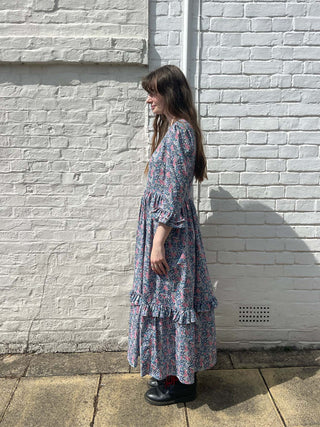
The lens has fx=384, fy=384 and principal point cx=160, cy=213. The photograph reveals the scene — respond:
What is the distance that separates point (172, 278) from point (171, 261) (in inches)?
4.1

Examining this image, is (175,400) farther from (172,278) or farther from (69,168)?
(69,168)

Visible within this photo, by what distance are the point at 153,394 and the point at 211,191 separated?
143cm

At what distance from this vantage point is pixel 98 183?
2.85 m

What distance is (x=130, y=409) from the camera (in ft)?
7.72

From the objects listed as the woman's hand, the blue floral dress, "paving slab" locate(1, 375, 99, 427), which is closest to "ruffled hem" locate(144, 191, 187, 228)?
the blue floral dress

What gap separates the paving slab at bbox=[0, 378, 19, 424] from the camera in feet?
7.83

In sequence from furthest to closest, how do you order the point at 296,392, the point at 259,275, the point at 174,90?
the point at 259,275 → the point at 296,392 → the point at 174,90

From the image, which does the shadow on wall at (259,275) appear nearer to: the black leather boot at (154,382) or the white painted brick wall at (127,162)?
the white painted brick wall at (127,162)

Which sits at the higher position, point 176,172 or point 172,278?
point 176,172

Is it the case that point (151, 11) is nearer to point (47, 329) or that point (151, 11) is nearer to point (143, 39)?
point (143, 39)

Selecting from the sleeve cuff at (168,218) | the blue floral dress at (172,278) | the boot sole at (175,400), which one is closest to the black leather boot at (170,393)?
the boot sole at (175,400)

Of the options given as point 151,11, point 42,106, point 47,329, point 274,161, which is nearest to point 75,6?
point 151,11

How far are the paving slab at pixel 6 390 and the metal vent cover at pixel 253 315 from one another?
5.57 ft

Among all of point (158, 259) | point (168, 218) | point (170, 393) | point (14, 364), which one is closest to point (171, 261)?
point (158, 259)
